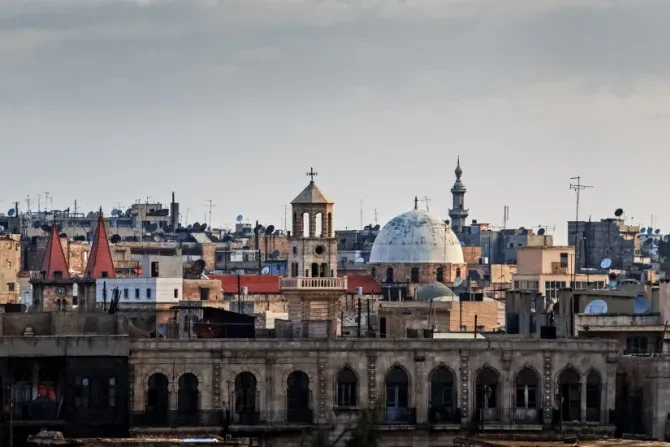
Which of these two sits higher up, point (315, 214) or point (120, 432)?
point (315, 214)

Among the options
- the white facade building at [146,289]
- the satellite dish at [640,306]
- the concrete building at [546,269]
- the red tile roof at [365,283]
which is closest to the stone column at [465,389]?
the satellite dish at [640,306]

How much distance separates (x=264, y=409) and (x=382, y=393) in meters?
3.09

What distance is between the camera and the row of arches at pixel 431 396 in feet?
239

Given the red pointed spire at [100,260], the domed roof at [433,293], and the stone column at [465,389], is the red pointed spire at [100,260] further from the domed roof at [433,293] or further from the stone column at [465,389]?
the stone column at [465,389]

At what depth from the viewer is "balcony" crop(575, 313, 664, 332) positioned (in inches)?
3155

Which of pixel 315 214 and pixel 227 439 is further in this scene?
pixel 315 214

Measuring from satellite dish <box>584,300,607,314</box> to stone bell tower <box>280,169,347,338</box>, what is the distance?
2710 cm

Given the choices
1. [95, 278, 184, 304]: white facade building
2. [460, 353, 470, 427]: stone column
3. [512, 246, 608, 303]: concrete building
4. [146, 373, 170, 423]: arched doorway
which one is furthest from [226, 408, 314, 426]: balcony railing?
[512, 246, 608, 303]: concrete building

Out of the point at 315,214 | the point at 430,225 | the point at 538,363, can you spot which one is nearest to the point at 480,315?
the point at 315,214

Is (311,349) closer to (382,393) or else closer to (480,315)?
(382,393)

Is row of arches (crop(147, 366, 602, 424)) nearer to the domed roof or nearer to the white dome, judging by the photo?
the domed roof

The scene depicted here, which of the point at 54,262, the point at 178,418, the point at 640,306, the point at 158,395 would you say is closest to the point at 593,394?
the point at 640,306

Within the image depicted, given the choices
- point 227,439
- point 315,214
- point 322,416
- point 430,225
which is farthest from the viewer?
point 430,225

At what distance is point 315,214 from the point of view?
11375cm
